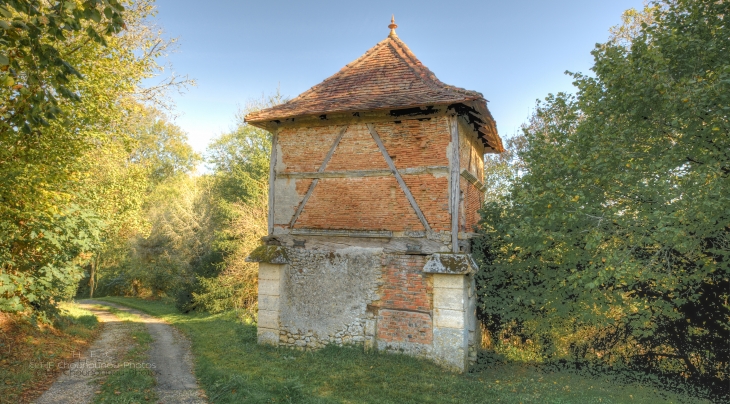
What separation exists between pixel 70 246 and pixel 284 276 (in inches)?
234

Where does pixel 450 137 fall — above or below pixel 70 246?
above

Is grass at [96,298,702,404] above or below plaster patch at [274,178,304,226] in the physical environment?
below

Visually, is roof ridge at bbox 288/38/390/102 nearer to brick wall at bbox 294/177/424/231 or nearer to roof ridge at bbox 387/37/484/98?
roof ridge at bbox 387/37/484/98

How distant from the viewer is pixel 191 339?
12.0 m

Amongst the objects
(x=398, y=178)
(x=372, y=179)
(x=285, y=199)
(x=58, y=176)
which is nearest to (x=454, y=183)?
(x=398, y=178)

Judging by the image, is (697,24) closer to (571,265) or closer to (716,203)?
(716,203)

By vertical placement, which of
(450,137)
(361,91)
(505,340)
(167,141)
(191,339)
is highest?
(167,141)

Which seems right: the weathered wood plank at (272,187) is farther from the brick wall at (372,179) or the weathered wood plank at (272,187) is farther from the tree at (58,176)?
the tree at (58,176)

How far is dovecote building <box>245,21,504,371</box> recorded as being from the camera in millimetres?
8508

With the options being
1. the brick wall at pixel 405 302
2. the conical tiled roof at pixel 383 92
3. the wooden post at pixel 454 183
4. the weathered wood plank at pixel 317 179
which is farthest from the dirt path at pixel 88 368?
the wooden post at pixel 454 183

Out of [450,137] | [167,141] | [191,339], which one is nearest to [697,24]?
[450,137]

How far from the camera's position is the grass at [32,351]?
7195 millimetres

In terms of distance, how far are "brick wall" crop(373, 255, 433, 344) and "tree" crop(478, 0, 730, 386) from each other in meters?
2.26

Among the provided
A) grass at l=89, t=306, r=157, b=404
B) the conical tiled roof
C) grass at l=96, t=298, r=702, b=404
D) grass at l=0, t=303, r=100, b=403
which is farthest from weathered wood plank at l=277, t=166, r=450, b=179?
grass at l=0, t=303, r=100, b=403
